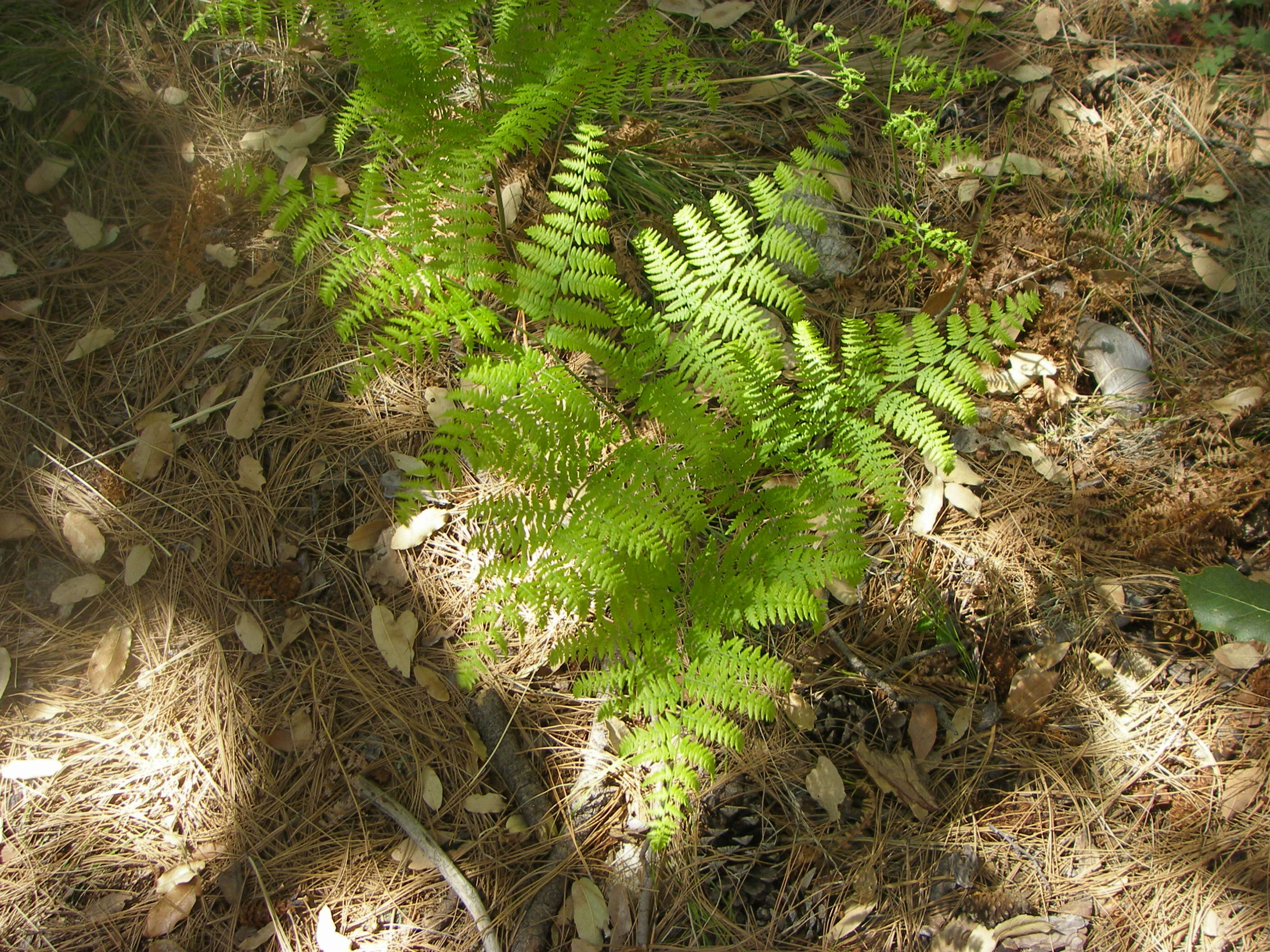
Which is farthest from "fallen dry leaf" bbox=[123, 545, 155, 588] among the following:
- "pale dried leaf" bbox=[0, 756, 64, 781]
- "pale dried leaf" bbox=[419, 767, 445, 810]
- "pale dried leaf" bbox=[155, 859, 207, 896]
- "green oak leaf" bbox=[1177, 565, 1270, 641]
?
"green oak leaf" bbox=[1177, 565, 1270, 641]

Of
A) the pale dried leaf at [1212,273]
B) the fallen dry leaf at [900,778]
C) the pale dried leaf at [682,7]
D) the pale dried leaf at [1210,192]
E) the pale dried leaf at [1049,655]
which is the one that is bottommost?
the fallen dry leaf at [900,778]

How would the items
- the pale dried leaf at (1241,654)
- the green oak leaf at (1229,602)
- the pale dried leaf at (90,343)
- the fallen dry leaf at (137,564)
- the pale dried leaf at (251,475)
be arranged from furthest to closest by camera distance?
the pale dried leaf at (90,343) → the pale dried leaf at (251,475) → the fallen dry leaf at (137,564) → the pale dried leaf at (1241,654) → the green oak leaf at (1229,602)

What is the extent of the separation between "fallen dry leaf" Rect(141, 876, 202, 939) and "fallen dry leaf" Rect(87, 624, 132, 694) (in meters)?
0.73

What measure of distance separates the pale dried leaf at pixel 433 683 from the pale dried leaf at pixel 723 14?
2.93 meters

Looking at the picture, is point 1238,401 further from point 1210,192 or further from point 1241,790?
point 1241,790

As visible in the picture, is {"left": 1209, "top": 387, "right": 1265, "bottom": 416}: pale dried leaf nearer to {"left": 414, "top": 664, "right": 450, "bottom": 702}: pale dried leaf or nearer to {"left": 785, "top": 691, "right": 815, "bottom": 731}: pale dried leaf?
{"left": 785, "top": 691, "right": 815, "bottom": 731}: pale dried leaf

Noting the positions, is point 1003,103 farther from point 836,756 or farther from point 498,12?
point 836,756

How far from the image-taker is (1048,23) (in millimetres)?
3080

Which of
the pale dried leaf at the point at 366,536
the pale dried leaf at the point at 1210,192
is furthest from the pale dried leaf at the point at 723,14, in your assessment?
the pale dried leaf at the point at 366,536

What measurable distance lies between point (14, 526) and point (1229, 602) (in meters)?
4.11

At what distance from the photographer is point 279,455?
279cm

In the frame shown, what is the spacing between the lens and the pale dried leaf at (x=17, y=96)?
305cm

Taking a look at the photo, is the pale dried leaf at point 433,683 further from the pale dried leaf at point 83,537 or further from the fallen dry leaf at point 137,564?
the pale dried leaf at point 83,537

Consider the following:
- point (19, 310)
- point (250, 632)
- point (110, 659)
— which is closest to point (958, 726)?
point (250, 632)
